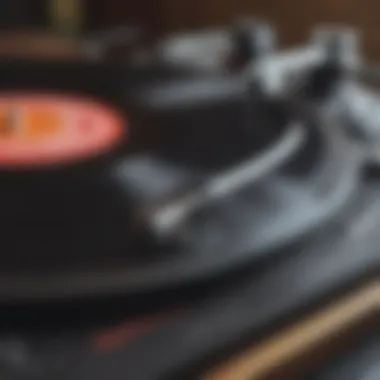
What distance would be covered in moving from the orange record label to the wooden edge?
0.17 metres

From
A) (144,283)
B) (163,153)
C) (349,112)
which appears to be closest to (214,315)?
(144,283)

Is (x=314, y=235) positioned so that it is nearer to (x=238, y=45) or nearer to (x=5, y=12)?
(x=238, y=45)

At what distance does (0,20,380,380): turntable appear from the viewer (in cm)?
42

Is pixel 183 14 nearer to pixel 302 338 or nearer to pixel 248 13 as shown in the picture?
pixel 248 13

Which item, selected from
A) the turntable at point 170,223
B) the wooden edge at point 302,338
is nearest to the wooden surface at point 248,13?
the turntable at point 170,223

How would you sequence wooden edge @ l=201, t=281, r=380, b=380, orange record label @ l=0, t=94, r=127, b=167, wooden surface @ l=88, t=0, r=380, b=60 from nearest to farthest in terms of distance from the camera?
wooden edge @ l=201, t=281, r=380, b=380
orange record label @ l=0, t=94, r=127, b=167
wooden surface @ l=88, t=0, r=380, b=60

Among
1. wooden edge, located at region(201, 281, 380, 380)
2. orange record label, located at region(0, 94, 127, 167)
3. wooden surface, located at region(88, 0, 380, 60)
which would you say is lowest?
wooden edge, located at region(201, 281, 380, 380)

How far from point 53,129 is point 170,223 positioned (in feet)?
0.65

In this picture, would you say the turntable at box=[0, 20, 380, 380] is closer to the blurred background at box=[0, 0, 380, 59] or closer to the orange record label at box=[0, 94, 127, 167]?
the orange record label at box=[0, 94, 127, 167]

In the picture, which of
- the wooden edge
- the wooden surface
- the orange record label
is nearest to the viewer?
the wooden edge

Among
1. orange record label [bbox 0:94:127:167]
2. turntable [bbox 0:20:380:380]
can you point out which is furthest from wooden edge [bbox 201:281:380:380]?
orange record label [bbox 0:94:127:167]

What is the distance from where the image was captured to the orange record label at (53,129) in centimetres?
57

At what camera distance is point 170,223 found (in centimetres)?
47

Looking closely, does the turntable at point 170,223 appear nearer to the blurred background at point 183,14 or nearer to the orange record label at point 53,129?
the orange record label at point 53,129
